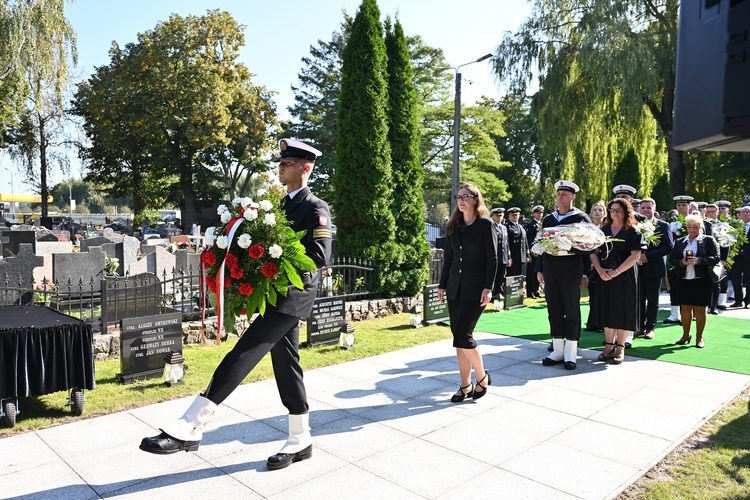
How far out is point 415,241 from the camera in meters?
11.8

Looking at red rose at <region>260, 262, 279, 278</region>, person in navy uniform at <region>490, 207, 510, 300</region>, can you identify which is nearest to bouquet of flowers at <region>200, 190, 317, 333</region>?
red rose at <region>260, 262, 279, 278</region>

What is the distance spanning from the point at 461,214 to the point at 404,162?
638 cm

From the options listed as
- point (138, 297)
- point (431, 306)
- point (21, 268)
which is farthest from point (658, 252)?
point (21, 268)

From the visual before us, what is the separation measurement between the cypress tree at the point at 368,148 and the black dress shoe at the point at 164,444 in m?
7.62

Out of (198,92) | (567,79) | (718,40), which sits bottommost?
(718,40)

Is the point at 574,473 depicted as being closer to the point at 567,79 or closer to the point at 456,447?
the point at 456,447

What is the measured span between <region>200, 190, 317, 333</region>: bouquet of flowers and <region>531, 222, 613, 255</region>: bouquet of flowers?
3661mm

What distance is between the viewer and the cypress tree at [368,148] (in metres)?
Result: 11.1

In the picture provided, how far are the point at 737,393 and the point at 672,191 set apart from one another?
67.0 ft

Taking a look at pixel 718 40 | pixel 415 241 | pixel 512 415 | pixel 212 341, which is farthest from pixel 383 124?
pixel 718 40

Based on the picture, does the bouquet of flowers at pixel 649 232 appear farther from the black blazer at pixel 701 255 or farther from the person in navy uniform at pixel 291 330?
the person in navy uniform at pixel 291 330

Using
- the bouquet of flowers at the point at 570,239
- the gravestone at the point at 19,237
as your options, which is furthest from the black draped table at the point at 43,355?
the gravestone at the point at 19,237

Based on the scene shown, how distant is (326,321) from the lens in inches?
320

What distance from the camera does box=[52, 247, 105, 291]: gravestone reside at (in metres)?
11.5
